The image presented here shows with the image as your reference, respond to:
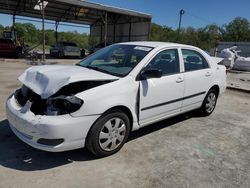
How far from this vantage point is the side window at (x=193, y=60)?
4.54m

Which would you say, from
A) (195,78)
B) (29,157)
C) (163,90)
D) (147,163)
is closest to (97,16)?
(195,78)

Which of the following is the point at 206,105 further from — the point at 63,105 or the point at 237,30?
the point at 237,30

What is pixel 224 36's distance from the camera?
6194cm

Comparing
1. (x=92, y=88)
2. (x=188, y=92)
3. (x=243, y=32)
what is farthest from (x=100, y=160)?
(x=243, y=32)

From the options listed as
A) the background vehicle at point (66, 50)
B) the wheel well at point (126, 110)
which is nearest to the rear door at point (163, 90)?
the wheel well at point (126, 110)

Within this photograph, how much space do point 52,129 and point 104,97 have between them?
0.74 meters

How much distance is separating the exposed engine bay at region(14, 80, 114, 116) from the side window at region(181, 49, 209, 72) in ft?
6.13

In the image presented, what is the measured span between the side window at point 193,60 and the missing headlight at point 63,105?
93.8 inches

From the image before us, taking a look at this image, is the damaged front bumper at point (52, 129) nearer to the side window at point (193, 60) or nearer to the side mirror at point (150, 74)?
the side mirror at point (150, 74)

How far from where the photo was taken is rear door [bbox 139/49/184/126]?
3.70 metres

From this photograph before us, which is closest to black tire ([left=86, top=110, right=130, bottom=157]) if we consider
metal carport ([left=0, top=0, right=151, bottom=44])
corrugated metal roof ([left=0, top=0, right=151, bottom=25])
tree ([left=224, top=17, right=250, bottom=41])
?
corrugated metal roof ([left=0, top=0, right=151, bottom=25])

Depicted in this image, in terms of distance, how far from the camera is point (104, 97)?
3.11m

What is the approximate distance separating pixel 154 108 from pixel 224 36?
64.8 meters

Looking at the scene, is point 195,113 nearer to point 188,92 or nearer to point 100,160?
point 188,92
